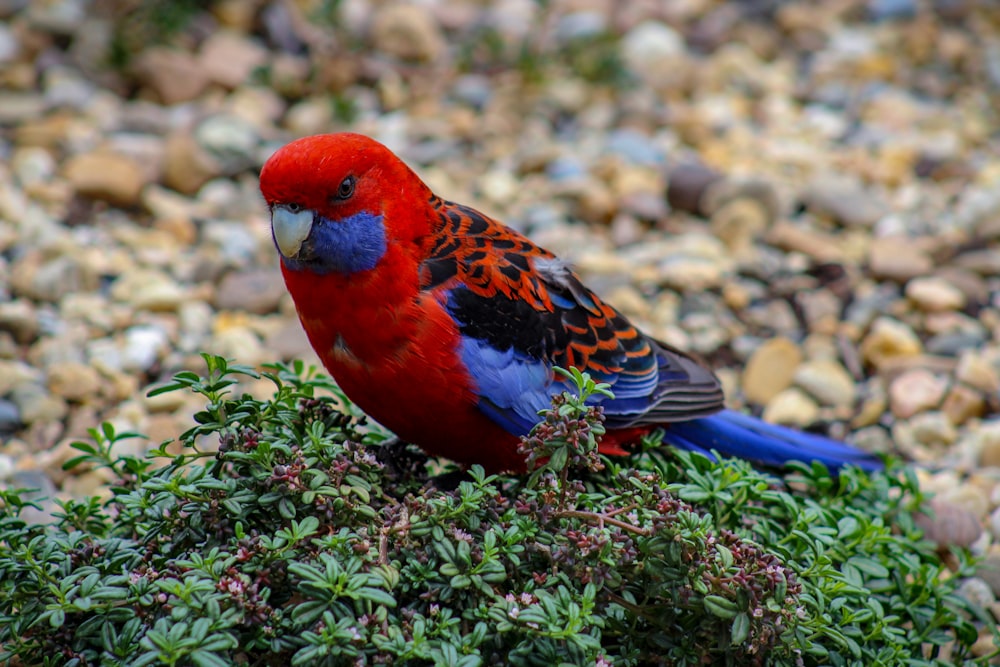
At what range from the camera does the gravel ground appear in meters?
3.87

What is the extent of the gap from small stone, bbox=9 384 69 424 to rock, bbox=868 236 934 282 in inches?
131

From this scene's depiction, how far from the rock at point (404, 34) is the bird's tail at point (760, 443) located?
3.32m

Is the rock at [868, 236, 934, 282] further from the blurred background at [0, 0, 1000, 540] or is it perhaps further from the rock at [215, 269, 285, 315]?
the rock at [215, 269, 285, 315]

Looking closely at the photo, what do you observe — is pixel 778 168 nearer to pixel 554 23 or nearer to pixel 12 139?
pixel 554 23

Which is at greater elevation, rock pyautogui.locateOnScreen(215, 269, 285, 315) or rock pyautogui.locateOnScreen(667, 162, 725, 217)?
rock pyautogui.locateOnScreen(667, 162, 725, 217)

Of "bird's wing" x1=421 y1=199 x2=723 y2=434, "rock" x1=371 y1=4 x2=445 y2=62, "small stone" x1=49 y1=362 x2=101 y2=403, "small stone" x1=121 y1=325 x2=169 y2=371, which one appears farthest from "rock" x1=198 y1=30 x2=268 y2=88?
"bird's wing" x1=421 y1=199 x2=723 y2=434

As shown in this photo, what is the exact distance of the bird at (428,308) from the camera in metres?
2.50

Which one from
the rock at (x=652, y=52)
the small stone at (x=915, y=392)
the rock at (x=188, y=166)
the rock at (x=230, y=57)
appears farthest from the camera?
the rock at (x=652, y=52)

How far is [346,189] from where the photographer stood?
2.52m

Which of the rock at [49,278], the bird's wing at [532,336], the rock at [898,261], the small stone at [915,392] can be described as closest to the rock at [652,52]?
the rock at [898,261]

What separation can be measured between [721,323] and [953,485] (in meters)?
1.22

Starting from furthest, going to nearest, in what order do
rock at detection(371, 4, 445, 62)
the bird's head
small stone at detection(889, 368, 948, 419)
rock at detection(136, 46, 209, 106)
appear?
rock at detection(371, 4, 445, 62), rock at detection(136, 46, 209, 106), small stone at detection(889, 368, 948, 419), the bird's head

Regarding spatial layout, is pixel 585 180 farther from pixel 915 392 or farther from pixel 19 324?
pixel 19 324

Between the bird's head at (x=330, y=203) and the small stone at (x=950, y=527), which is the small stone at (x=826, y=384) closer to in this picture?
the small stone at (x=950, y=527)
